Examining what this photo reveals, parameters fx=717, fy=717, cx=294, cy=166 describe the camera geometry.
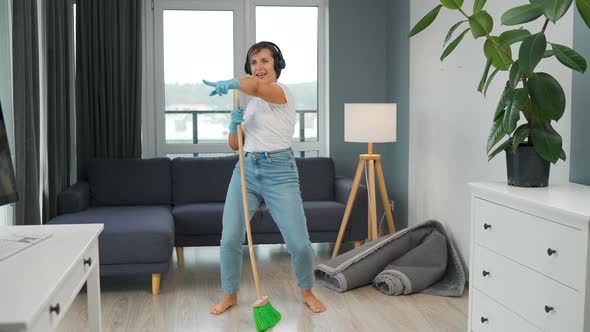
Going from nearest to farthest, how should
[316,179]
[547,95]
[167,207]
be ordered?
1. [547,95]
2. [167,207]
3. [316,179]

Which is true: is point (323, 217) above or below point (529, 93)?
below

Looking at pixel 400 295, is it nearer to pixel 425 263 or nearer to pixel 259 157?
pixel 425 263

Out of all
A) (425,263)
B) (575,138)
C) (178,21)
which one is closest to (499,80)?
(575,138)

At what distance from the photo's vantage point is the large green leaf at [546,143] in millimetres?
2660

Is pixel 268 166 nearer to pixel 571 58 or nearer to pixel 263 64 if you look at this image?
pixel 263 64

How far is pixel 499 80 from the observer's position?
387 centimetres

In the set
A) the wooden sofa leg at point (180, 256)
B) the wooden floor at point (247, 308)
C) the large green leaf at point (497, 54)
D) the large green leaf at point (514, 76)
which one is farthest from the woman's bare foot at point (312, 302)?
the large green leaf at point (514, 76)

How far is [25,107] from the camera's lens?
13.2ft

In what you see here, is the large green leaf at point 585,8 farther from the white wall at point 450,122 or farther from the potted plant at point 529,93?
the white wall at point 450,122

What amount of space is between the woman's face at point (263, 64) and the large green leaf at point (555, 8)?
1596 millimetres

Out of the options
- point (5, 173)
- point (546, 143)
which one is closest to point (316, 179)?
point (546, 143)

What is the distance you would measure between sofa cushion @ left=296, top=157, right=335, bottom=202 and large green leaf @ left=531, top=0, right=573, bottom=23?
10.4 feet

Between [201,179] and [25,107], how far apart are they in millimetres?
1590

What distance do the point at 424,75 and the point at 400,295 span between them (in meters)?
1.66
